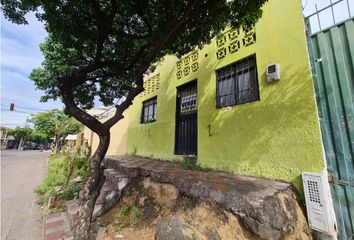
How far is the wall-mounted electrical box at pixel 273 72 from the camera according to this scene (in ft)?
12.9

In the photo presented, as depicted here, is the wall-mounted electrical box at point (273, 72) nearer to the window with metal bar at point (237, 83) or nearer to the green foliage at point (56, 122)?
the window with metal bar at point (237, 83)

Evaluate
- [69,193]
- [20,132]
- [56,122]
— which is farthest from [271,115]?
[20,132]

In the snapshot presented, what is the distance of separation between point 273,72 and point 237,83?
1115 mm

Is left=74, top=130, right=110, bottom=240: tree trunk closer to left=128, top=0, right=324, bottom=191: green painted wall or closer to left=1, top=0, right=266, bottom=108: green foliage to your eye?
left=1, top=0, right=266, bottom=108: green foliage

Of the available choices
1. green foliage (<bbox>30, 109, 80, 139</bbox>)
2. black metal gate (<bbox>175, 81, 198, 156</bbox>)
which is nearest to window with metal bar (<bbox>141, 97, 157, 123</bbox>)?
black metal gate (<bbox>175, 81, 198, 156</bbox>)

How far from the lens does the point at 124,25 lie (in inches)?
204

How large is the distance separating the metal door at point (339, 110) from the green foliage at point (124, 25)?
1464 millimetres

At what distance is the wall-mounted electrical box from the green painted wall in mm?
94

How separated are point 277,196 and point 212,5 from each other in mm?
3678

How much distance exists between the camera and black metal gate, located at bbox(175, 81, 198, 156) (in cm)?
639

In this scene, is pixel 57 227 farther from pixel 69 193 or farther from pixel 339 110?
pixel 339 110

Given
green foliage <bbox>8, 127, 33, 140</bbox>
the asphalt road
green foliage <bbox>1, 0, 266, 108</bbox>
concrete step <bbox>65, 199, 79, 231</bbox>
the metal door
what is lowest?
the asphalt road

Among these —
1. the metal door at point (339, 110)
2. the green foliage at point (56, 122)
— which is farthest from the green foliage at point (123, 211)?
the green foliage at point (56, 122)

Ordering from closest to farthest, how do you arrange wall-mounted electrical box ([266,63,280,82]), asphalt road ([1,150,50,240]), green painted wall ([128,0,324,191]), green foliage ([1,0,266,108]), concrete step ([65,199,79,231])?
green painted wall ([128,0,324,191]) < green foliage ([1,0,266,108]) < wall-mounted electrical box ([266,63,280,82]) < concrete step ([65,199,79,231]) < asphalt road ([1,150,50,240])
